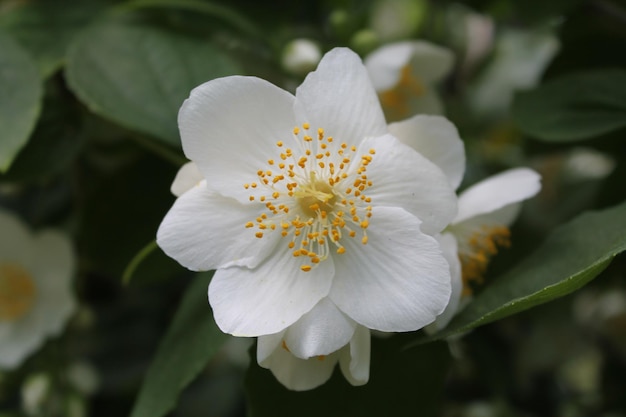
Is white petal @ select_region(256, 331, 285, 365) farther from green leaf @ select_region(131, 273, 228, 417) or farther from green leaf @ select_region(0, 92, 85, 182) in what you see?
green leaf @ select_region(0, 92, 85, 182)

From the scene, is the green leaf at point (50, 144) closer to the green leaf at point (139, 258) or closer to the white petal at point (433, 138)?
the green leaf at point (139, 258)

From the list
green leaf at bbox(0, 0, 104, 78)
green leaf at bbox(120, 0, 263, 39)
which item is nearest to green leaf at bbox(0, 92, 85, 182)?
green leaf at bbox(0, 0, 104, 78)

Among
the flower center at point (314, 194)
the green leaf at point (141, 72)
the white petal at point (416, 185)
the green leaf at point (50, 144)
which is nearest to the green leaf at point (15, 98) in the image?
the green leaf at point (141, 72)

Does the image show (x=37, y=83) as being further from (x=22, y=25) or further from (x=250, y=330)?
(x=250, y=330)

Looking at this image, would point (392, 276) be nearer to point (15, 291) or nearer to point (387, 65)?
point (387, 65)

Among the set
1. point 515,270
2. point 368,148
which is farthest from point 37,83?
point 515,270

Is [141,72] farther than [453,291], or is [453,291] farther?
[141,72]

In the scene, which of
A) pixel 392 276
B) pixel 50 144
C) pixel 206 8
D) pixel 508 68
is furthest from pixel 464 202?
pixel 508 68
